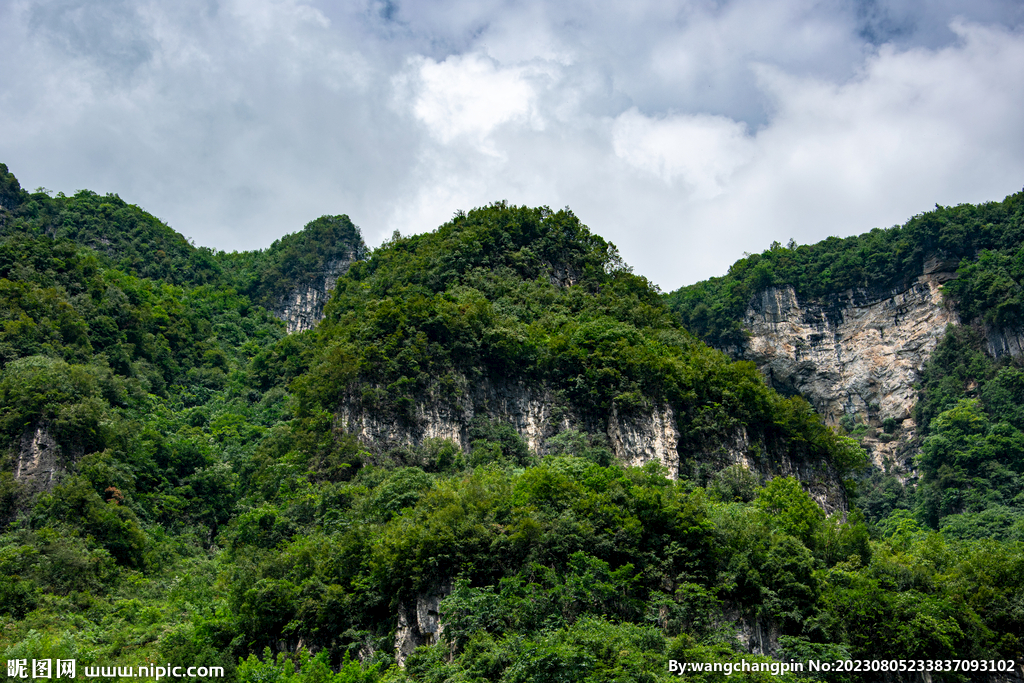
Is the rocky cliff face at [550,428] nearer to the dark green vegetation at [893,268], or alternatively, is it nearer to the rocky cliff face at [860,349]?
the rocky cliff face at [860,349]

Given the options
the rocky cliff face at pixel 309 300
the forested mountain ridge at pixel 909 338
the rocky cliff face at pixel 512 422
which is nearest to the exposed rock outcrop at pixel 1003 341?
the forested mountain ridge at pixel 909 338

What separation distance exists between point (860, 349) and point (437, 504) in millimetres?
46065

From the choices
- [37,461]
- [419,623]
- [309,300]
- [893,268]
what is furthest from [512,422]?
[893,268]

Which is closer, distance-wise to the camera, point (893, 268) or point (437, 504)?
point (437, 504)

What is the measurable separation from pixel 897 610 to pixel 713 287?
48669 mm

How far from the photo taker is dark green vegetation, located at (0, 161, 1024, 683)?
22.4m

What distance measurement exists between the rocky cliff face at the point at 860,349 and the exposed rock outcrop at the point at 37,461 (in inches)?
1816

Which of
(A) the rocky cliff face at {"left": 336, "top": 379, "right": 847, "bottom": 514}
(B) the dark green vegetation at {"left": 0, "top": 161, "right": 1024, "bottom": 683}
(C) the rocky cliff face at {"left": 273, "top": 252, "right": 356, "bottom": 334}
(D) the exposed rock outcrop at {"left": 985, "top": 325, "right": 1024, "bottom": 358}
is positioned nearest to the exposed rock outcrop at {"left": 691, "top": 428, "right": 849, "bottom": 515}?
(A) the rocky cliff face at {"left": 336, "top": 379, "right": 847, "bottom": 514}

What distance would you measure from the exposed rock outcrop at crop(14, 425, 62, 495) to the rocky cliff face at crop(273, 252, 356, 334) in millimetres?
33122

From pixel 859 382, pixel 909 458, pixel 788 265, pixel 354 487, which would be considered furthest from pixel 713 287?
pixel 354 487

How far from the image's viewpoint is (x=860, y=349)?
62.6 meters

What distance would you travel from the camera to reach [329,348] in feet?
120

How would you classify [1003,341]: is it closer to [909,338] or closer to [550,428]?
[909,338]

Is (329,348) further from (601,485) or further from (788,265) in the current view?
(788,265)
